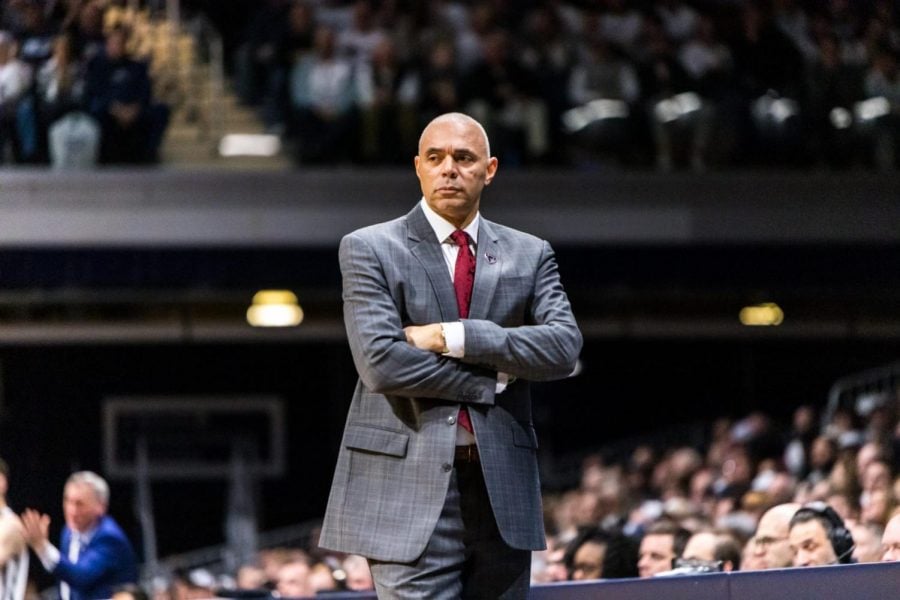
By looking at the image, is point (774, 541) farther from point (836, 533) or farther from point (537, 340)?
point (537, 340)

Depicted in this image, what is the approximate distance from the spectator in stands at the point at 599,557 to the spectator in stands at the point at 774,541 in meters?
0.69

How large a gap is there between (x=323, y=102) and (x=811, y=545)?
7323 millimetres

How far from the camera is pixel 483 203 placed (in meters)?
12.1

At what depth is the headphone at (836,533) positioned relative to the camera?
510 centimetres

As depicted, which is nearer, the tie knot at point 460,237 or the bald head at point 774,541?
the tie knot at point 460,237

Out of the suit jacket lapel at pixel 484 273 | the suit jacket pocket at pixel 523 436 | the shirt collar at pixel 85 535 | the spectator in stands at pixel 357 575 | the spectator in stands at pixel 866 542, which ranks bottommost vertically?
the spectator in stands at pixel 357 575

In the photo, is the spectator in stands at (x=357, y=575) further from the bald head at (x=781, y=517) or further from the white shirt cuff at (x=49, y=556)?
the bald head at (x=781, y=517)

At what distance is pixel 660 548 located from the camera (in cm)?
603

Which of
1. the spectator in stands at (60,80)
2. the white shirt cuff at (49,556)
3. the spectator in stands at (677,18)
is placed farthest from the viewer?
the spectator in stands at (677,18)

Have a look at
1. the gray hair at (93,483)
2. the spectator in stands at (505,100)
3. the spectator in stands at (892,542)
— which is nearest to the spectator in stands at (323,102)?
the spectator in stands at (505,100)

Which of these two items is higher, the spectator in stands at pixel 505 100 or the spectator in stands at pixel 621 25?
the spectator in stands at pixel 621 25

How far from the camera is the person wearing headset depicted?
5.02 metres

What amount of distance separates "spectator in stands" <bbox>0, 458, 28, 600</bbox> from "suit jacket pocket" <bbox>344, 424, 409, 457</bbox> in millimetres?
3326

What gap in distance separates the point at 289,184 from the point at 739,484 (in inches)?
157
